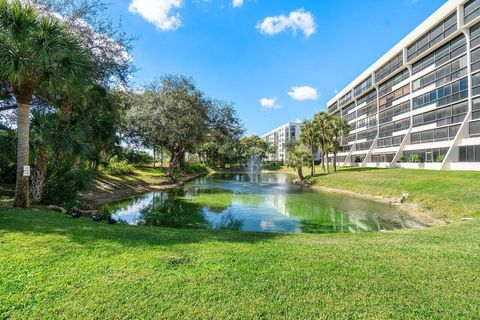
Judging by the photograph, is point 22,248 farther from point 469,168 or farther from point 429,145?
point 429,145

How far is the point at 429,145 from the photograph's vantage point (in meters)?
33.2

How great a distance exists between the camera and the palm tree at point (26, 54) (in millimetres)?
8297

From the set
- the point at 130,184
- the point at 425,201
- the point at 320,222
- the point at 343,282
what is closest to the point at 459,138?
the point at 425,201

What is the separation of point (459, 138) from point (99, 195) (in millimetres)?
35081

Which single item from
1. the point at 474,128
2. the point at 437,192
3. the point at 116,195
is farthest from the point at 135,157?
the point at 474,128

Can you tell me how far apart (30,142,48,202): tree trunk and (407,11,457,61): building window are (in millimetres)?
39734

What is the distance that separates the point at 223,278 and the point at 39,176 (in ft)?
39.6

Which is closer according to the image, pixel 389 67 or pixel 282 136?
pixel 389 67

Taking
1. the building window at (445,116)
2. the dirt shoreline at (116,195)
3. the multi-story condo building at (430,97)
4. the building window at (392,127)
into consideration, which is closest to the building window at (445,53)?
the multi-story condo building at (430,97)

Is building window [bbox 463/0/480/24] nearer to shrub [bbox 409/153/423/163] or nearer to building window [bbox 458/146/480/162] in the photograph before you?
building window [bbox 458/146/480/162]

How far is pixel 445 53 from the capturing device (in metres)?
31.1

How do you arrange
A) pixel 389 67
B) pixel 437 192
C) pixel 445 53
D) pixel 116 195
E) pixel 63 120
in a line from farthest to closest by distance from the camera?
pixel 389 67 < pixel 445 53 < pixel 116 195 < pixel 437 192 < pixel 63 120

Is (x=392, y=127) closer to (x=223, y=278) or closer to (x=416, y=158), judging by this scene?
(x=416, y=158)

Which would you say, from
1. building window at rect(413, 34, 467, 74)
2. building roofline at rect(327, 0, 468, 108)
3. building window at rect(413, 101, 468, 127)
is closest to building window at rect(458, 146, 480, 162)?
building window at rect(413, 101, 468, 127)
